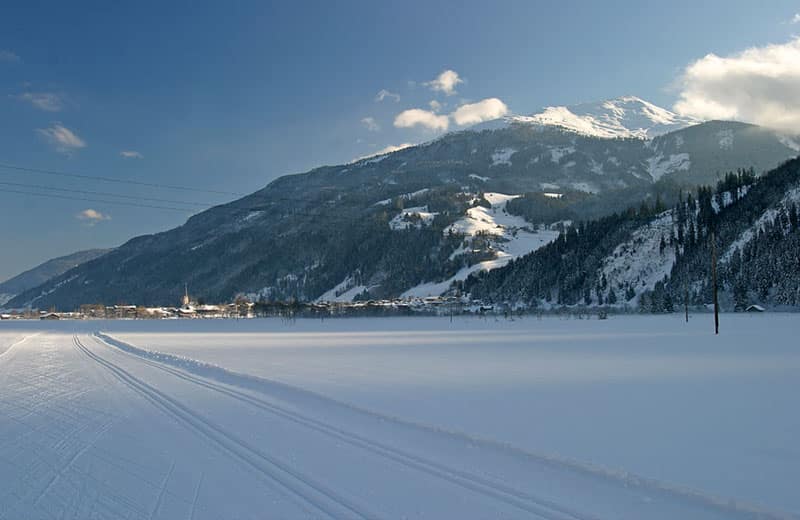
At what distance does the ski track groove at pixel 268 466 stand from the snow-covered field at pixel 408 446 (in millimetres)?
36

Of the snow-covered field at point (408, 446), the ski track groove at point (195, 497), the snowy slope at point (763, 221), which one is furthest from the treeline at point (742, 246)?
the ski track groove at point (195, 497)

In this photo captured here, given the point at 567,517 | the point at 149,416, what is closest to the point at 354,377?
the point at 149,416

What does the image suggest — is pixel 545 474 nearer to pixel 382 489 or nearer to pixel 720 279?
pixel 382 489

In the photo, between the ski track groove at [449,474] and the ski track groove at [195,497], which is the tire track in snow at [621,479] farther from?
the ski track groove at [195,497]

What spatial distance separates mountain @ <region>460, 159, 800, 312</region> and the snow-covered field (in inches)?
2787

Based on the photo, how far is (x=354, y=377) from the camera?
60.5 feet

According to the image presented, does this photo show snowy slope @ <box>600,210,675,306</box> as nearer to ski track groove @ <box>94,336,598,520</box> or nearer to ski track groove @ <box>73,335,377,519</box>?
ski track groove @ <box>94,336,598,520</box>

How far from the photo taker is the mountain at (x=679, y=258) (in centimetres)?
8856

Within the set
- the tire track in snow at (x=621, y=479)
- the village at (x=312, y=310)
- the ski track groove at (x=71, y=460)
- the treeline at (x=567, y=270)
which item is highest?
the treeline at (x=567, y=270)

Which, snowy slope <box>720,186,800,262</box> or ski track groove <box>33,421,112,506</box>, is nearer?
ski track groove <box>33,421,112,506</box>

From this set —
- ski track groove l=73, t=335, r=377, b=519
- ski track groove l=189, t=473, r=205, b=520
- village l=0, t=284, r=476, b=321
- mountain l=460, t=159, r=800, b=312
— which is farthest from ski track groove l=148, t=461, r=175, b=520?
village l=0, t=284, r=476, b=321

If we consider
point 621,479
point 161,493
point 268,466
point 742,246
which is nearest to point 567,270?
point 742,246

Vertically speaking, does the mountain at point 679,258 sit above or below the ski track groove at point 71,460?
above

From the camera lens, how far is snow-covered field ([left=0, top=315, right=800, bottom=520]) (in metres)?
6.52
